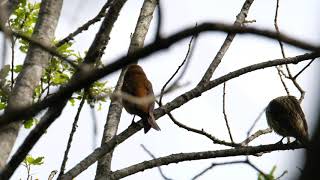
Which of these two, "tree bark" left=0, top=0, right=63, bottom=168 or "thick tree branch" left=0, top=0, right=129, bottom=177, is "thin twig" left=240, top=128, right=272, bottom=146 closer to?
"tree bark" left=0, top=0, right=63, bottom=168

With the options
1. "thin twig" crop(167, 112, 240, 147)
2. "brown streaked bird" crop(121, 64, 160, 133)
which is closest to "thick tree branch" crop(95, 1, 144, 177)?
"thin twig" crop(167, 112, 240, 147)

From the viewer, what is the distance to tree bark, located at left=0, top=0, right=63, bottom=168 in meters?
2.80

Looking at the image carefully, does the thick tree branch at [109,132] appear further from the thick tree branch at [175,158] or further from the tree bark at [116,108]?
the thick tree branch at [175,158]

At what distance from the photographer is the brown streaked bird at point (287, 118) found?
734cm

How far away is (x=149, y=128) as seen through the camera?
6254 mm

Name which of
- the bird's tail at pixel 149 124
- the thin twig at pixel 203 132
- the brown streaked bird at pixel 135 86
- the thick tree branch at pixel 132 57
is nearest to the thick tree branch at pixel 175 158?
the thin twig at pixel 203 132

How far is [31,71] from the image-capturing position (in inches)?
126

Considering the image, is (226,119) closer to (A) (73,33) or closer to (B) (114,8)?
(A) (73,33)

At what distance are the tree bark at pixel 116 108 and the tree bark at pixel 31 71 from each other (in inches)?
28.2

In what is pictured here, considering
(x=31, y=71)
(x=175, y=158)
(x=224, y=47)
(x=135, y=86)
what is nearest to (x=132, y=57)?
(x=31, y=71)

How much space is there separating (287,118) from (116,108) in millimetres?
3574

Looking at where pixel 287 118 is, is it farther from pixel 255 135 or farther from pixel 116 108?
pixel 116 108

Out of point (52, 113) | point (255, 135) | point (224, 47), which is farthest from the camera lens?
point (255, 135)

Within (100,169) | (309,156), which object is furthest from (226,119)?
(309,156)
